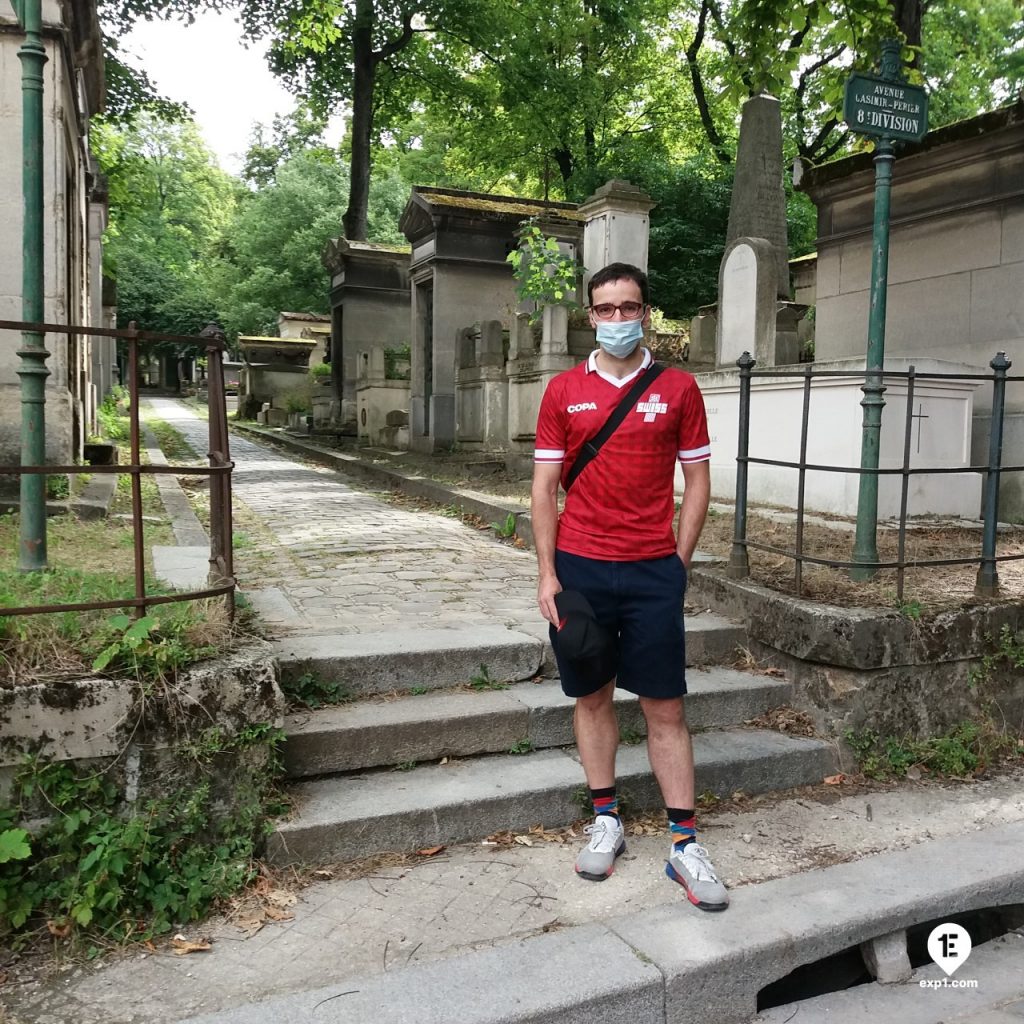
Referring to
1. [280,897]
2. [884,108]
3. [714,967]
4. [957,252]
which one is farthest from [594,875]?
[957,252]

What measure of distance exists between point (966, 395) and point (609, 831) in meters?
5.33

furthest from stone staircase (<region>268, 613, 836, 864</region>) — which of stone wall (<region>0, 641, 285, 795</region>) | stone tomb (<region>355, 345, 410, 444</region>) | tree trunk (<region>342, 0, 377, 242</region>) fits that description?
tree trunk (<region>342, 0, 377, 242</region>)

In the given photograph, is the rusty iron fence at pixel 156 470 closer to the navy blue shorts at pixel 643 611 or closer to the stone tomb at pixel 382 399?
the navy blue shorts at pixel 643 611

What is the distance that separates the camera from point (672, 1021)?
262 cm

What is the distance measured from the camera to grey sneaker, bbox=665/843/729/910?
295 cm

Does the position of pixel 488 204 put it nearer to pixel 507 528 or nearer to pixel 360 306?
pixel 360 306

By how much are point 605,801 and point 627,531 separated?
3.31 feet

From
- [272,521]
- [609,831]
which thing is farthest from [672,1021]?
[272,521]

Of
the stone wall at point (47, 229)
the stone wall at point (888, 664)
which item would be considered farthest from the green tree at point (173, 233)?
the stone wall at point (888, 664)

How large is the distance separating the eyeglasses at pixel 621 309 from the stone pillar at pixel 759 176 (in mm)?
13774

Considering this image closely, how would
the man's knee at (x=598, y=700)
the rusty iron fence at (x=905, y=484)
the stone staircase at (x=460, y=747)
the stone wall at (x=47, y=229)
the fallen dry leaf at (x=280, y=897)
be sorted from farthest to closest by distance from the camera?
1. the stone wall at (x=47, y=229)
2. the rusty iron fence at (x=905, y=484)
3. the stone staircase at (x=460, y=747)
4. the man's knee at (x=598, y=700)
5. the fallen dry leaf at (x=280, y=897)

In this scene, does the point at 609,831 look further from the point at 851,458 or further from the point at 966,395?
the point at 966,395

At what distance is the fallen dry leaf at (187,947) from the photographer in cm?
275

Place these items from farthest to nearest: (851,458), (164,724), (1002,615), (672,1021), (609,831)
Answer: (851,458)
(1002,615)
(609,831)
(164,724)
(672,1021)
